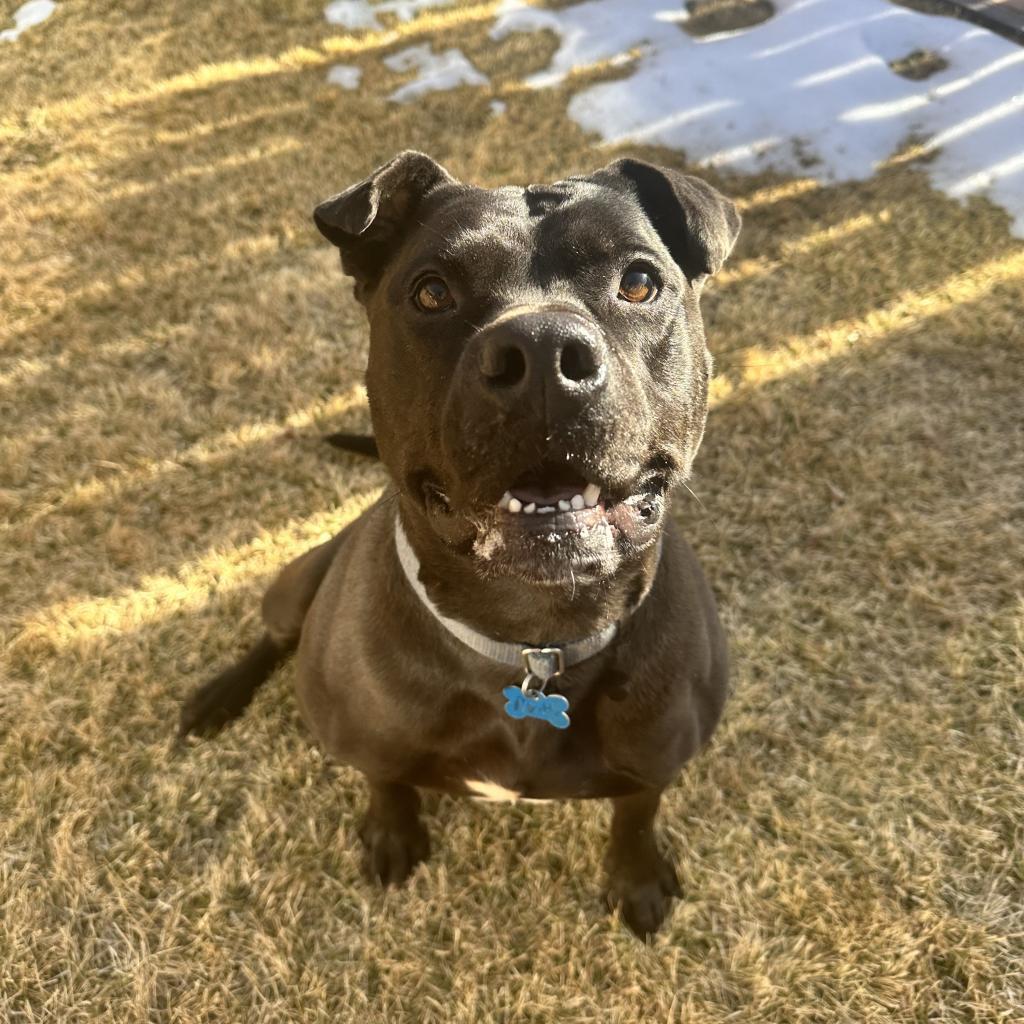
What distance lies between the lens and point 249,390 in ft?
11.9

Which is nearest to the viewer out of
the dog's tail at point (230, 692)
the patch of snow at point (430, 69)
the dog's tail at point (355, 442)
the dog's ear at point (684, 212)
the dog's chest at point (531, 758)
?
the dog's ear at point (684, 212)

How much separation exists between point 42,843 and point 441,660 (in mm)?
1519

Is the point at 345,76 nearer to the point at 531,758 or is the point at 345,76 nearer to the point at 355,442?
the point at 355,442

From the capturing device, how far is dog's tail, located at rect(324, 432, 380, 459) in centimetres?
298

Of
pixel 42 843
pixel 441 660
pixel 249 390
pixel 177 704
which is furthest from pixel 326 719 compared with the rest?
pixel 249 390

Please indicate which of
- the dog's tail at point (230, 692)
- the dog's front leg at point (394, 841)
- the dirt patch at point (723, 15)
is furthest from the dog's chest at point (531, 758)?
the dirt patch at point (723, 15)

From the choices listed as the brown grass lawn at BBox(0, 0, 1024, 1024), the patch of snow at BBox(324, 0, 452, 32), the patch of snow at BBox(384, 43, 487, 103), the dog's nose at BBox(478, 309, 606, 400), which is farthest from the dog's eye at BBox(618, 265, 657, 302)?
the patch of snow at BBox(324, 0, 452, 32)

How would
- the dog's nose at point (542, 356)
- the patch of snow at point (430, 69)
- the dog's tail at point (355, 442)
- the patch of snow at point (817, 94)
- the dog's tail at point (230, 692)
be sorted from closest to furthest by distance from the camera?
the dog's nose at point (542, 356), the dog's tail at point (230, 692), the dog's tail at point (355, 442), the patch of snow at point (817, 94), the patch of snow at point (430, 69)

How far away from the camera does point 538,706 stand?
1.76 meters

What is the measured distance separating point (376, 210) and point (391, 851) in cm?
171

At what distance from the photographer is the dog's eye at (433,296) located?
1.59m

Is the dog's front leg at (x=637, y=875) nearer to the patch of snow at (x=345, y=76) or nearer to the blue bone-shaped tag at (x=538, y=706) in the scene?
the blue bone-shaped tag at (x=538, y=706)

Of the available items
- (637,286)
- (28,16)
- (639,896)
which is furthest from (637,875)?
(28,16)

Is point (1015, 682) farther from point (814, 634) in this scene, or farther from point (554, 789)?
point (554, 789)
